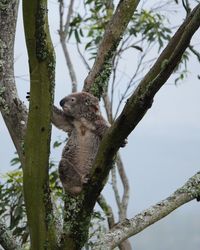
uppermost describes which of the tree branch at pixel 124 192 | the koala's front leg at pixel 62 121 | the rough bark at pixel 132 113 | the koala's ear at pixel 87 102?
the tree branch at pixel 124 192

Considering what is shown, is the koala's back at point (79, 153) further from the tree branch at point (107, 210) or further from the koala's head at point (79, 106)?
the tree branch at point (107, 210)

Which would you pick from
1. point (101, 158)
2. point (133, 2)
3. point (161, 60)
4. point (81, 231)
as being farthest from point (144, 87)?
point (133, 2)

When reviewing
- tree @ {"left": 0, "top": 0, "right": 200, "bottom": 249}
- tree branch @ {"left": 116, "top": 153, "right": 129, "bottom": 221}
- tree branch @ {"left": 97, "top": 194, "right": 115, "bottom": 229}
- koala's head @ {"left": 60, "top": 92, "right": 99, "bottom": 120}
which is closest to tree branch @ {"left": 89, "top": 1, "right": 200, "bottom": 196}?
tree @ {"left": 0, "top": 0, "right": 200, "bottom": 249}

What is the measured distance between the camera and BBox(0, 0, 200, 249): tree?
8.34 feet

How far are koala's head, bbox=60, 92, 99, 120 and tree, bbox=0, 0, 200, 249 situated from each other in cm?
18

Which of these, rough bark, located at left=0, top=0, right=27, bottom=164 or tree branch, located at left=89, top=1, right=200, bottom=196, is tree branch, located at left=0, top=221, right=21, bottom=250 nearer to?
rough bark, located at left=0, top=0, right=27, bottom=164

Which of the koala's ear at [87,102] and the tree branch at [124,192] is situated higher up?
the tree branch at [124,192]

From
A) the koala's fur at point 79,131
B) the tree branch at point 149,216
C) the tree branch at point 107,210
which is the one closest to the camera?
the tree branch at point 149,216

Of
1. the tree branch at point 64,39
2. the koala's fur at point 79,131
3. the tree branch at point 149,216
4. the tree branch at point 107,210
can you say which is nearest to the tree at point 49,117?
the tree branch at point 149,216

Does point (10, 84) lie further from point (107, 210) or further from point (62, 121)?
point (107, 210)

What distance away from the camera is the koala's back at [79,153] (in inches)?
148

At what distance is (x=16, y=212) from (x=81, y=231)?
252 centimetres

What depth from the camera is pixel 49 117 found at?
2.78 meters

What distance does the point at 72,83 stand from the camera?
21.0ft
